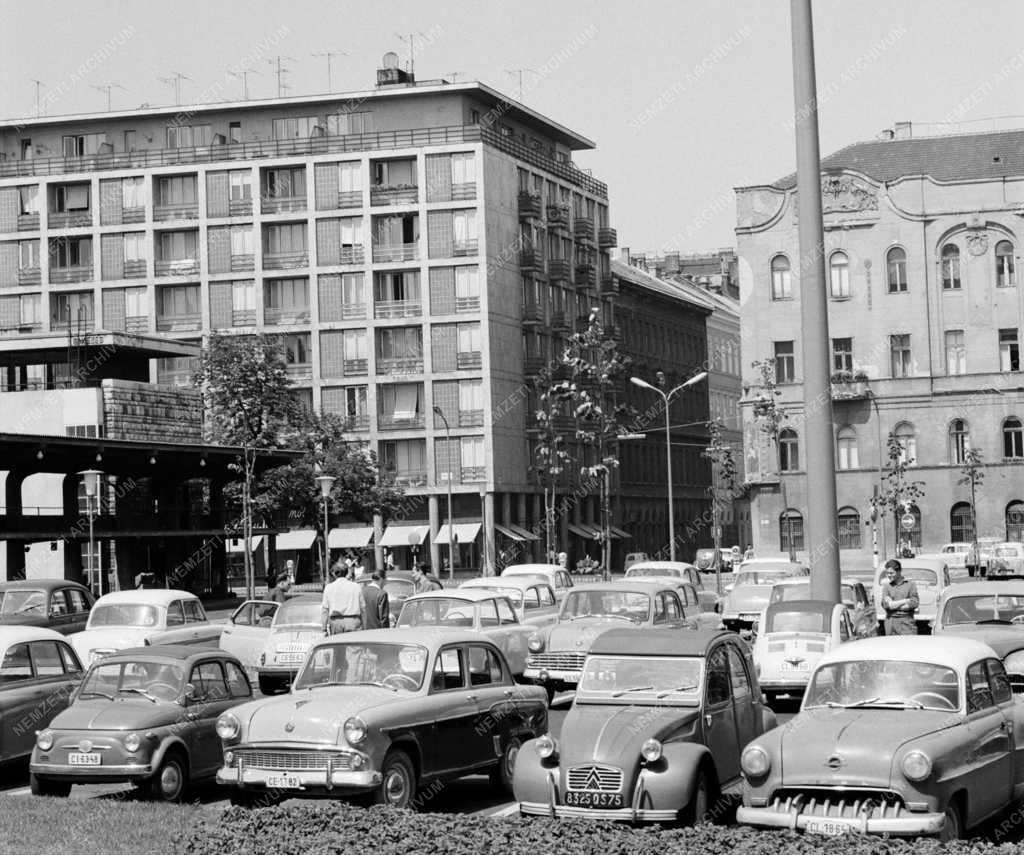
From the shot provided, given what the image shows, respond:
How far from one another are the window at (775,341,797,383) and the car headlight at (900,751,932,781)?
78980mm

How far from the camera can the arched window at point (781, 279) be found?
89875mm

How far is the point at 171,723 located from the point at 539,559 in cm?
8266

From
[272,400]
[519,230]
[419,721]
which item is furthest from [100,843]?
[519,230]

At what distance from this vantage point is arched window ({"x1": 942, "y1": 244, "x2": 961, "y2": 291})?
88.2m

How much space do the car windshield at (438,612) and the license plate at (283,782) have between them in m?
11.2

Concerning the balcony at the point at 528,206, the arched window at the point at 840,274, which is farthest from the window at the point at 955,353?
the balcony at the point at 528,206

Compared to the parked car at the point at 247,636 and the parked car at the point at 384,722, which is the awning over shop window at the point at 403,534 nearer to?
the parked car at the point at 247,636

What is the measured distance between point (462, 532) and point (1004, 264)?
31.0 m

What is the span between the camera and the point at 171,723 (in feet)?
54.9

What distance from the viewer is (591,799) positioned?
13094mm

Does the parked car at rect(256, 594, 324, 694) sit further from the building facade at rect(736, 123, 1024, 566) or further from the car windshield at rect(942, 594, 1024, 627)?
the building facade at rect(736, 123, 1024, 566)

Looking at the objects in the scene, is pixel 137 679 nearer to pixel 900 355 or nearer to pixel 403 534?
pixel 900 355

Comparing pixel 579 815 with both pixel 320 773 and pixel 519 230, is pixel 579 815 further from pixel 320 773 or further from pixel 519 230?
pixel 519 230

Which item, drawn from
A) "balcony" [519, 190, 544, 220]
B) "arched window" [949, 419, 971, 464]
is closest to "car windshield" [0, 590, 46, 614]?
"arched window" [949, 419, 971, 464]
